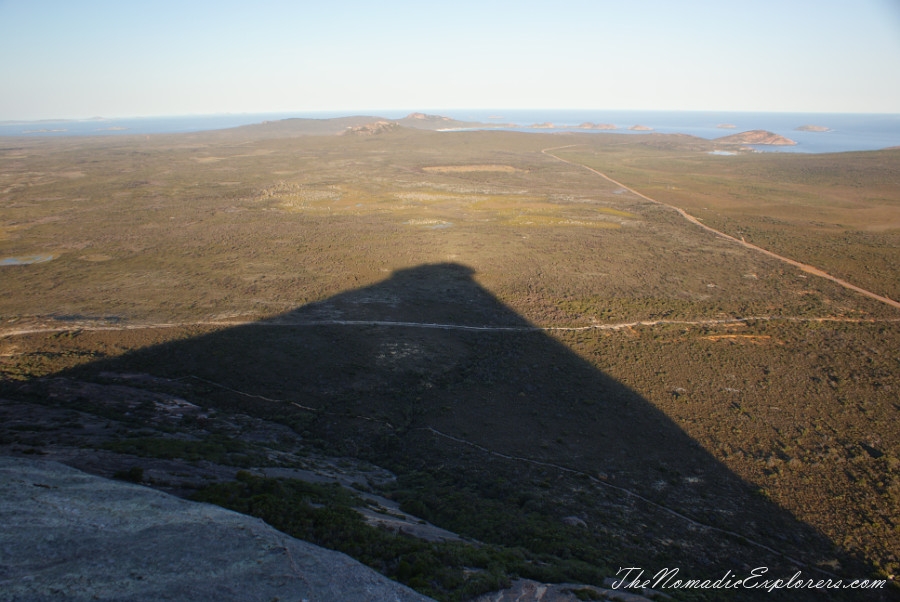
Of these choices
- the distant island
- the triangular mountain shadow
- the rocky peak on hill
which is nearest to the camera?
the triangular mountain shadow

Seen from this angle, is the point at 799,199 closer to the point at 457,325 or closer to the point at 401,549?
the point at 457,325

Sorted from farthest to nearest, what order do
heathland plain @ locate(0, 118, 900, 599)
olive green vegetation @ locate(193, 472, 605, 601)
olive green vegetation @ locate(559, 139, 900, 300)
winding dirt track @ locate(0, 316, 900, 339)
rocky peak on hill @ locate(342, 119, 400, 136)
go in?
rocky peak on hill @ locate(342, 119, 400, 136) → olive green vegetation @ locate(559, 139, 900, 300) → winding dirt track @ locate(0, 316, 900, 339) → heathland plain @ locate(0, 118, 900, 599) → olive green vegetation @ locate(193, 472, 605, 601)

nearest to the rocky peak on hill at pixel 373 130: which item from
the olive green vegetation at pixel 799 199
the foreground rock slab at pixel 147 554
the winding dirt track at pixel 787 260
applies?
the olive green vegetation at pixel 799 199

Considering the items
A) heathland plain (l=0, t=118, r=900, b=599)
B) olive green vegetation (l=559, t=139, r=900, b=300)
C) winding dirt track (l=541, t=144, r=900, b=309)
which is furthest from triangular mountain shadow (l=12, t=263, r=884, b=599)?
olive green vegetation (l=559, t=139, r=900, b=300)

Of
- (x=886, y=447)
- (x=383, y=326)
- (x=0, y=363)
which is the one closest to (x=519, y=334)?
(x=383, y=326)

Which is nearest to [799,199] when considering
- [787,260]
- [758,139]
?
[787,260]

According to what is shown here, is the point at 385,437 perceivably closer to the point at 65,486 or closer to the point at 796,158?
the point at 65,486

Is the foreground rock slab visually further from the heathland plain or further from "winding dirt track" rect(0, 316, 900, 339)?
"winding dirt track" rect(0, 316, 900, 339)
